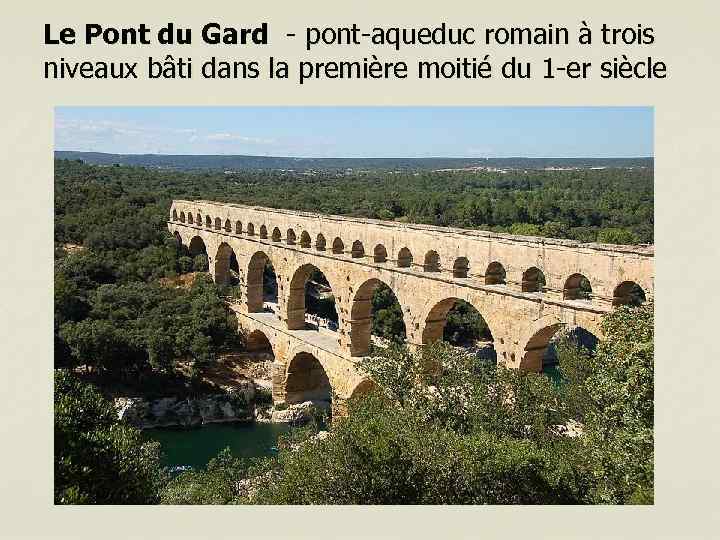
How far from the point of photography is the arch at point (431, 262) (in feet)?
54.2

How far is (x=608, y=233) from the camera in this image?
34188 mm

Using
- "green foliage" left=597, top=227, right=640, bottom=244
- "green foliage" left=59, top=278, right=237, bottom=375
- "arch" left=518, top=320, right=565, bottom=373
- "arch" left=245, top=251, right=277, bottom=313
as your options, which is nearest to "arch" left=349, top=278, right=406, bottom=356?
"arch" left=518, top=320, right=565, bottom=373

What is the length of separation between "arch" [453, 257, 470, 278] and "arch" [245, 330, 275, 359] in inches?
426

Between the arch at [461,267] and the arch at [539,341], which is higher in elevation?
the arch at [461,267]

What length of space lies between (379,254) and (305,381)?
258 inches

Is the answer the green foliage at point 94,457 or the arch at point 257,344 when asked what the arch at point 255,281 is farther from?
the green foliage at point 94,457

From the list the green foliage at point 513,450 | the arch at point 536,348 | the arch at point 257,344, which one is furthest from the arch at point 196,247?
the green foliage at point 513,450

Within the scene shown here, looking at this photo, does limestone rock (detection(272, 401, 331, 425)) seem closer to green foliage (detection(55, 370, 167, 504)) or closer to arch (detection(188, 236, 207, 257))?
green foliage (detection(55, 370, 167, 504))

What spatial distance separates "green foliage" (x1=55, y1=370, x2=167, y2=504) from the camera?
9797 millimetres

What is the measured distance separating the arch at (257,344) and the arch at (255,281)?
2.98 ft

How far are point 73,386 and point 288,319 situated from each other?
1018cm

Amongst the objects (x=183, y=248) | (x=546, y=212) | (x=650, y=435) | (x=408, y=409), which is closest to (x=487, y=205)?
(x=546, y=212)

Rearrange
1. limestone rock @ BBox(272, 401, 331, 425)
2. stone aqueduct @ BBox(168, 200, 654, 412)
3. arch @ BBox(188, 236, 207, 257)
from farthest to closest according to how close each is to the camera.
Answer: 1. arch @ BBox(188, 236, 207, 257)
2. limestone rock @ BBox(272, 401, 331, 425)
3. stone aqueduct @ BBox(168, 200, 654, 412)

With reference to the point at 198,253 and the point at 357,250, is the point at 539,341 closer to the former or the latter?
the point at 357,250
